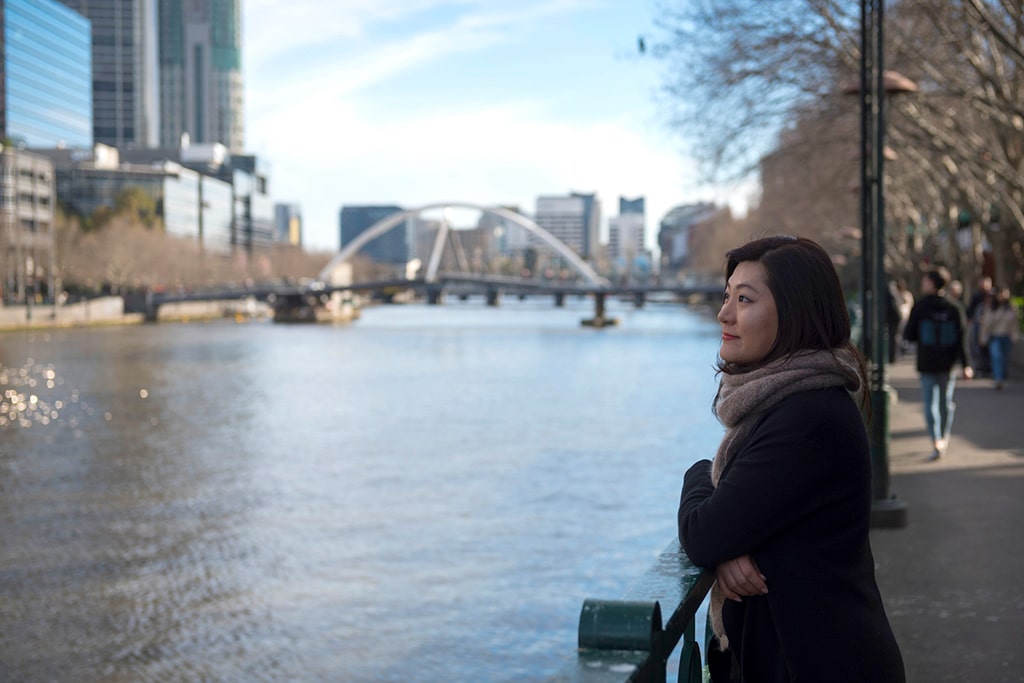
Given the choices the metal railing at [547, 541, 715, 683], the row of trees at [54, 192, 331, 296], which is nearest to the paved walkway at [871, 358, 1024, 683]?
the metal railing at [547, 541, 715, 683]

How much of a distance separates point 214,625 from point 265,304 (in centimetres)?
13252

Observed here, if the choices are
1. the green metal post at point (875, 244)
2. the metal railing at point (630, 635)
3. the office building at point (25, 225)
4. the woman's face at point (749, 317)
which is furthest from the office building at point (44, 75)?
the metal railing at point (630, 635)

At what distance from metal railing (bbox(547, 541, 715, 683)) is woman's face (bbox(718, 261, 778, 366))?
1.69 feet

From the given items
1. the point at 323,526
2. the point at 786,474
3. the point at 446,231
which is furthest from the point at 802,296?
the point at 446,231

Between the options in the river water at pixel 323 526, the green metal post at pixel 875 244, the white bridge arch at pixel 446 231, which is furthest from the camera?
the white bridge arch at pixel 446 231

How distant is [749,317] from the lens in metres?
2.75

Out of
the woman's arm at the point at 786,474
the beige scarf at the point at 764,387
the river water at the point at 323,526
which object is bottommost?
the river water at the point at 323,526

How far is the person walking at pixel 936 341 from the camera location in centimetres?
1281

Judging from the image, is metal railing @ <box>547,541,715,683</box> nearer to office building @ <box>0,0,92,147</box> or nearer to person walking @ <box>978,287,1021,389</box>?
person walking @ <box>978,287,1021,389</box>

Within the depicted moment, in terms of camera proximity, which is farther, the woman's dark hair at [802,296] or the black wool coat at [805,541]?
the woman's dark hair at [802,296]

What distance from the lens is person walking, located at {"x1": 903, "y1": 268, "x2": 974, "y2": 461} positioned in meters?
12.8

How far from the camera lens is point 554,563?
512 inches

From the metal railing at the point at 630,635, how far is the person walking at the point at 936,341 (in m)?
10.8

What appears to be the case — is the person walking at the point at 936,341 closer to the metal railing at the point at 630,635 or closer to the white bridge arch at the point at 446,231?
the metal railing at the point at 630,635
